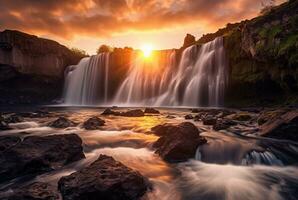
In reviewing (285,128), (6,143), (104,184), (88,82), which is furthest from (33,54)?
(104,184)

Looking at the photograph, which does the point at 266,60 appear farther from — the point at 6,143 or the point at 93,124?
the point at 6,143

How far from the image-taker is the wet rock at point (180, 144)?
30.0 ft

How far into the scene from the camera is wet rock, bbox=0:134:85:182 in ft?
25.2

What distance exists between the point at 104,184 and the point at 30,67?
4392 cm

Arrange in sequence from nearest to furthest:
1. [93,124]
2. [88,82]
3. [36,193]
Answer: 1. [36,193]
2. [93,124]
3. [88,82]

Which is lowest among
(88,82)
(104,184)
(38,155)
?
(104,184)

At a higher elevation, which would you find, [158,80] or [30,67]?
[30,67]

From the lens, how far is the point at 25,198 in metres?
5.56

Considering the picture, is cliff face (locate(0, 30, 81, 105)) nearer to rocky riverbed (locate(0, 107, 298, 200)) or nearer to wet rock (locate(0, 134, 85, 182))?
rocky riverbed (locate(0, 107, 298, 200))

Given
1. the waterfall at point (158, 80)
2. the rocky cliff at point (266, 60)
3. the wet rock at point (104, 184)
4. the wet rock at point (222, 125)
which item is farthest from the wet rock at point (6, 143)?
the waterfall at point (158, 80)

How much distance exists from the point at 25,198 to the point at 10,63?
137 ft

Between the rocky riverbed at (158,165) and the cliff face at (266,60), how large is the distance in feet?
40.3

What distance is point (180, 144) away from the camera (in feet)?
30.5

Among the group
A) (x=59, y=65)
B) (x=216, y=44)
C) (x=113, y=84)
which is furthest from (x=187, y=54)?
(x=59, y=65)
